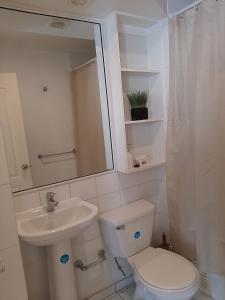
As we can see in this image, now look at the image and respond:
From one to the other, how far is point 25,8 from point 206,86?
129cm

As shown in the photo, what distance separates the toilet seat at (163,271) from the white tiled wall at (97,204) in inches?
13.2

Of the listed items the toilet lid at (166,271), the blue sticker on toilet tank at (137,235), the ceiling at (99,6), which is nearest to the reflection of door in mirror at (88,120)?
the ceiling at (99,6)

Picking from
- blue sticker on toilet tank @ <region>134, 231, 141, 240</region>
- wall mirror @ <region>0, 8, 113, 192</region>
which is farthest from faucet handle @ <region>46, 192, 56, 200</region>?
blue sticker on toilet tank @ <region>134, 231, 141, 240</region>

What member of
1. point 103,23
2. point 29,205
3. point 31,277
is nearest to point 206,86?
point 103,23

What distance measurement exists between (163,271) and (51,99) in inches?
57.2

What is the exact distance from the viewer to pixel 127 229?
178cm

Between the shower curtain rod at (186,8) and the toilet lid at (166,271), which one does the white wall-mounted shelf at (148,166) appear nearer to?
the toilet lid at (166,271)

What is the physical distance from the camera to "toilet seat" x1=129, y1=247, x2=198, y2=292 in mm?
1481

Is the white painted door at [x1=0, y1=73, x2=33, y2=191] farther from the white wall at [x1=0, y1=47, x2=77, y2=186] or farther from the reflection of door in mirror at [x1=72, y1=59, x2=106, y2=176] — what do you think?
the reflection of door in mirror at [x1=72, y1=59, x2=106, y2=176]

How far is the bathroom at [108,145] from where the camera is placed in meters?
1.53

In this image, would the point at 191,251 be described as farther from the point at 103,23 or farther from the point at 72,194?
the point at 103,23

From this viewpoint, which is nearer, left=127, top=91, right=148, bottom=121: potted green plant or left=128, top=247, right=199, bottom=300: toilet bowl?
left=128, top=247, right=199, bottom=300: toilet bowl

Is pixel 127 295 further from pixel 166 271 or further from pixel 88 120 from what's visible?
pixel 88 120

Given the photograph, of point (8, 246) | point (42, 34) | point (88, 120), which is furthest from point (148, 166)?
point (42, 34)
